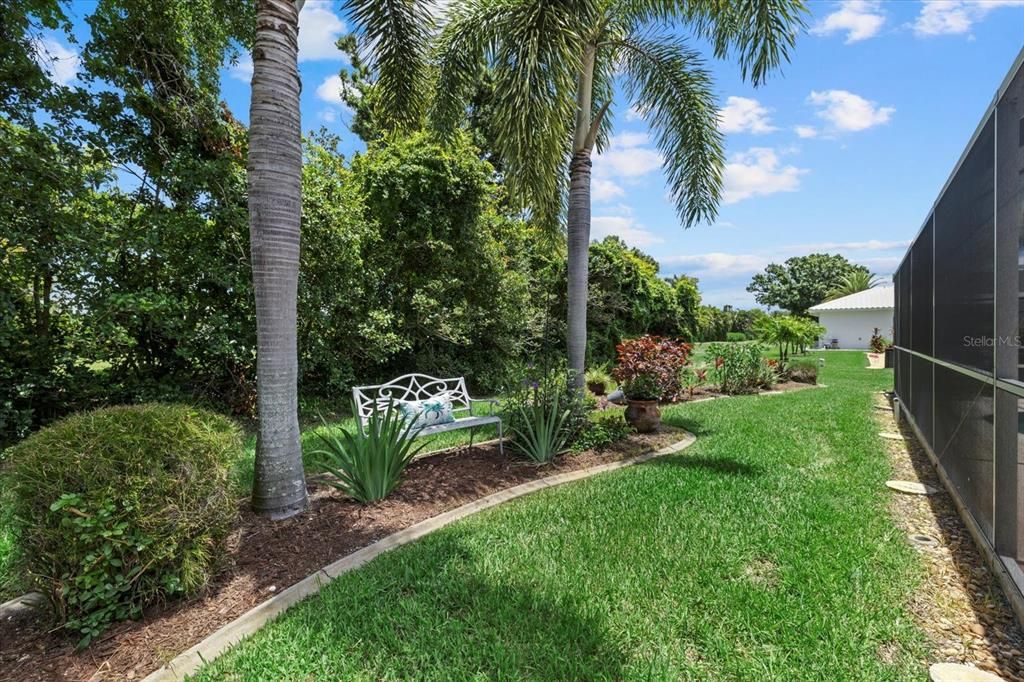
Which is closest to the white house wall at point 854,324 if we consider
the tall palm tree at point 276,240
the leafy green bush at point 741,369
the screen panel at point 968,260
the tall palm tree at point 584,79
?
the leafy green bush at point 741,369

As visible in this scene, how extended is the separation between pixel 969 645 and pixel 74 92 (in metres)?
10.1

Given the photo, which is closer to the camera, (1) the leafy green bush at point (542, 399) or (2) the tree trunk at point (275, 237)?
(2) the tree trunk at point (275, 237)

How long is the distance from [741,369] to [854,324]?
95.5ft

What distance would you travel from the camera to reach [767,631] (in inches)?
92.7

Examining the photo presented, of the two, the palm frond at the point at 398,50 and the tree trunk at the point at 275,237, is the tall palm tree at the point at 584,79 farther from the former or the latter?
the tree trunk at the point at 275,237

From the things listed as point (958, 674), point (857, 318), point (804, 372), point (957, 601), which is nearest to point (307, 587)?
point (958, 674)

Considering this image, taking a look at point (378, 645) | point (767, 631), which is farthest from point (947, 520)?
point (378, 645)

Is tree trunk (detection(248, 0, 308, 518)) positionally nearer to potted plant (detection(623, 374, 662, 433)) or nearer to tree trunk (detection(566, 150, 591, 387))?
tree trunk (detection(566, 150, 591, 387))

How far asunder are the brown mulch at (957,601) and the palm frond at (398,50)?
7.12 m

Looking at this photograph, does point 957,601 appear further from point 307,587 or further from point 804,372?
point 804,372

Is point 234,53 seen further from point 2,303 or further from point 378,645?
point 378,645

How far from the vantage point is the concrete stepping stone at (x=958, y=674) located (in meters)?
2.04

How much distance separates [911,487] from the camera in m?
4.51

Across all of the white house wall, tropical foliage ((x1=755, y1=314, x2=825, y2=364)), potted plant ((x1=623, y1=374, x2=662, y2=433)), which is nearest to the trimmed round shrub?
potted plant ((x1=623, y1=374, x2=662, y2=433))
